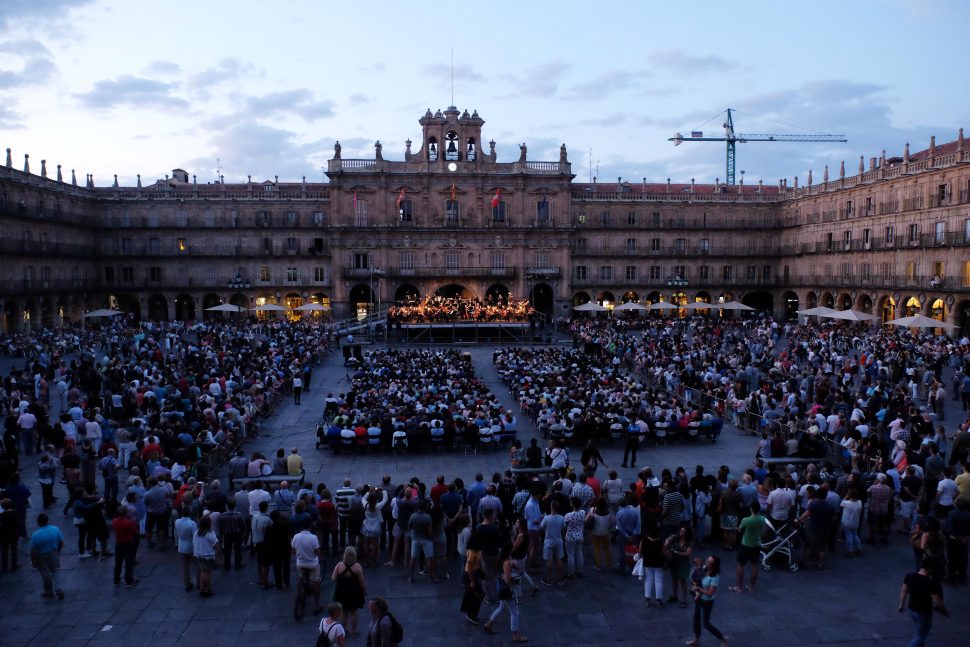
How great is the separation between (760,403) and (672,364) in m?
5.83

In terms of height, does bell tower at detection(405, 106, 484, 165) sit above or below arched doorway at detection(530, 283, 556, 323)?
above

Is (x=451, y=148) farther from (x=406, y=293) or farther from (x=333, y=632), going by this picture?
(x=333, y=632)

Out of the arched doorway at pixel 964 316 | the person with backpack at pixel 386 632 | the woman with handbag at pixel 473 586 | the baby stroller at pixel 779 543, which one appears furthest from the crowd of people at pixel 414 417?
the arched doorway at pixel 964 316

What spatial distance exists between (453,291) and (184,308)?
69.8ft

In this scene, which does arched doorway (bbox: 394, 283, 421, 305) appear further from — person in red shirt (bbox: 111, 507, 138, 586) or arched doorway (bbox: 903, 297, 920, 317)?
person in red shirt (bbox: 111, 507, 138, 586)

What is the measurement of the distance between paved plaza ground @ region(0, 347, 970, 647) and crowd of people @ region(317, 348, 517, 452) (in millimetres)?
5595

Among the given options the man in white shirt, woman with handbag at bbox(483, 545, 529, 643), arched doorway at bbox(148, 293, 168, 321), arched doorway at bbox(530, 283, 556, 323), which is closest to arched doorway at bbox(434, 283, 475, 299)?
arched doorway at bbox(530, 283, 556, 323)

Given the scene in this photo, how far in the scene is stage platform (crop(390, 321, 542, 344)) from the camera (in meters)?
39.0

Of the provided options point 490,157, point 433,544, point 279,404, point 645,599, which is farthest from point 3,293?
point 645,599

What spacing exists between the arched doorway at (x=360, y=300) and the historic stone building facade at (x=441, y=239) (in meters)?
0.10

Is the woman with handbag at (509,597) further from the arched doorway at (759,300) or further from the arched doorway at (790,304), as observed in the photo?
the arched doorway at (759,300)

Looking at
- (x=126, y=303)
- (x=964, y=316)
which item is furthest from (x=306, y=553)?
(x=126, y=303)

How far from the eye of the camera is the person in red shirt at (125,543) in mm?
9469

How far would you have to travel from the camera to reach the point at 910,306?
42.3 metres
